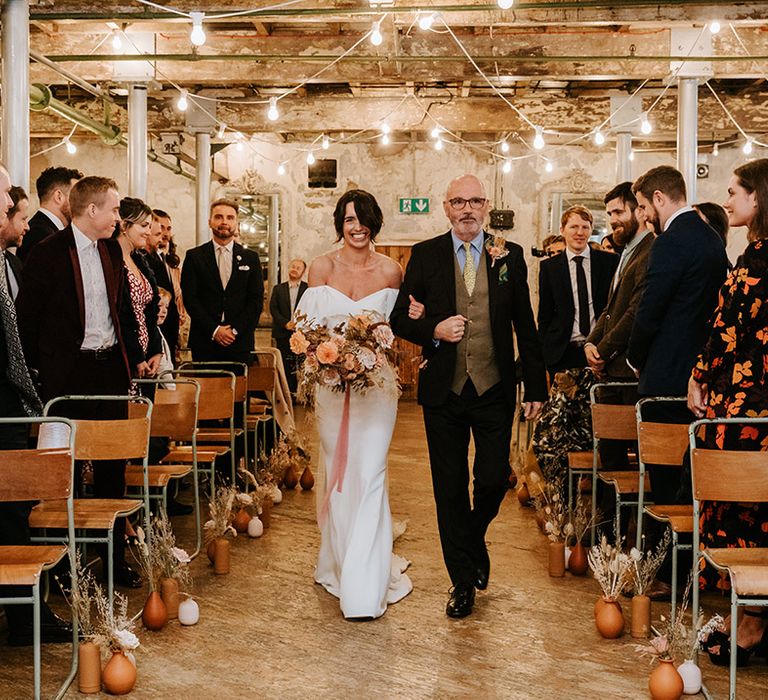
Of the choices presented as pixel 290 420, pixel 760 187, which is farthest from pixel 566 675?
pixel 290 420

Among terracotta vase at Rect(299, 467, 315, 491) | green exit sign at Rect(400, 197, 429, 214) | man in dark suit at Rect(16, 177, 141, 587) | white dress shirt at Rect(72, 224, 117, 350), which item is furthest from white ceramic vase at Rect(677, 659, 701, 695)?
green exit sign at Rect(400, 197, 429, 214)

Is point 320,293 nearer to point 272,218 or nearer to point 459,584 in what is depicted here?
point 459,584

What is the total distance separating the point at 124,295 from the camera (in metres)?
4.83

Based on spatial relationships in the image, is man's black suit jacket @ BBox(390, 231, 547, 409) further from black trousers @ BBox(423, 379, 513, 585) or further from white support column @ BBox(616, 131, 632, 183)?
white support column @ BBox(616, 131, 632, 183)

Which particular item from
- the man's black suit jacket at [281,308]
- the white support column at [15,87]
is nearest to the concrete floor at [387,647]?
the white support column at [15,87]

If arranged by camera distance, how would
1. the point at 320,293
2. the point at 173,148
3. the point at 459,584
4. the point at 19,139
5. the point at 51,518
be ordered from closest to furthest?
the point at 51,518, the point at 459,584, the point at 320,293, the point at 19,139, the point at 173,148

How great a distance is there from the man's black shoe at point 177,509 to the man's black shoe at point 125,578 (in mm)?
1659

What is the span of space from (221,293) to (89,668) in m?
4.21

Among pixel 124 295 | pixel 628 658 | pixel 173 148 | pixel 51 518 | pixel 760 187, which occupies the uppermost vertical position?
pixel 173 148

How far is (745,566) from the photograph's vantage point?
10.3 feet

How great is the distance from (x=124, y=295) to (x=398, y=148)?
10.1m

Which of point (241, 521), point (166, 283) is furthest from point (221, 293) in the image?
point (241, 521)

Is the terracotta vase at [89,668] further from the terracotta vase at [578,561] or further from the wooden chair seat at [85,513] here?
the terracotta vase at [578,561]

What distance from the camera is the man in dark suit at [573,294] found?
6.13 metres
